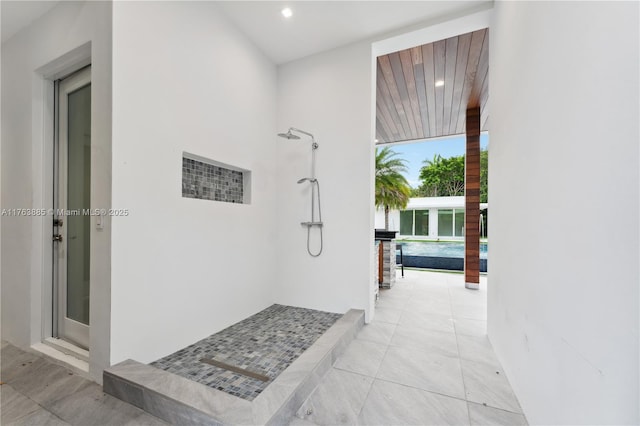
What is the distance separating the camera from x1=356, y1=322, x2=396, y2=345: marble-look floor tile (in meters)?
2.38

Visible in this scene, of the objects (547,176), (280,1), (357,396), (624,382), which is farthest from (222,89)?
(624,382)

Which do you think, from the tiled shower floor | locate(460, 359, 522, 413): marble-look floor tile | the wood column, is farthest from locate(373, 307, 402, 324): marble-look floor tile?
the wood column

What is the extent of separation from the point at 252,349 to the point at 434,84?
3.86m

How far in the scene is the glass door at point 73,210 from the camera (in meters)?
2.04

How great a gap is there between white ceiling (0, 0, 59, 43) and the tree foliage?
51.0 ft

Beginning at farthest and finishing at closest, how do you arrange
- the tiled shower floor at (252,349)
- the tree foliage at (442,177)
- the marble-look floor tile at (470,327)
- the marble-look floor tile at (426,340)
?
the tree foliage at (442,177)
the marble-look floor tile at (470,327)
the marble-look floor tile at (426,340)
the tiled shower floor at (252,349)

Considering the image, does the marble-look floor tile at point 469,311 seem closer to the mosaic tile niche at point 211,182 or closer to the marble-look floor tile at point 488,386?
the marble-look floor tile at point 488,386

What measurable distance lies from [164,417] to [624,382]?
6.21 ft

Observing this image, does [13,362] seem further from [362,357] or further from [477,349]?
[477,349]

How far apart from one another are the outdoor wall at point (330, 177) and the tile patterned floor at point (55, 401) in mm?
1858

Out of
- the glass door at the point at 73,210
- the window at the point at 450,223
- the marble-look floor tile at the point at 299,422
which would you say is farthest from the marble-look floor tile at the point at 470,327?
the window at the point at 450,223

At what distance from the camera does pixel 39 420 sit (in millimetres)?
1364

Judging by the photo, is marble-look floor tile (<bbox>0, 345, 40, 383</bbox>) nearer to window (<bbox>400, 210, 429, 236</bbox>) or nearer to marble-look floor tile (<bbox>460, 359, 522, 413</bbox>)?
marble-look floor tile (<bbox>460, 359, 522, 413</bbox>)

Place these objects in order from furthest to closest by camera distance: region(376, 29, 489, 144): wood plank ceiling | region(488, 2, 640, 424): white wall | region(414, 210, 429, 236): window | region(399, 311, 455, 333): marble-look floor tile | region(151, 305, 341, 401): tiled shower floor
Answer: region(414, 210, 429, 236): window → region(376, 29, 489, 144): wood plank ceiling → region(399, 311, 455, 333): marble-look floor tile → region(151, 305, 341, 401): tiled shower floor → region(488, 2, 640, 424): white wall
